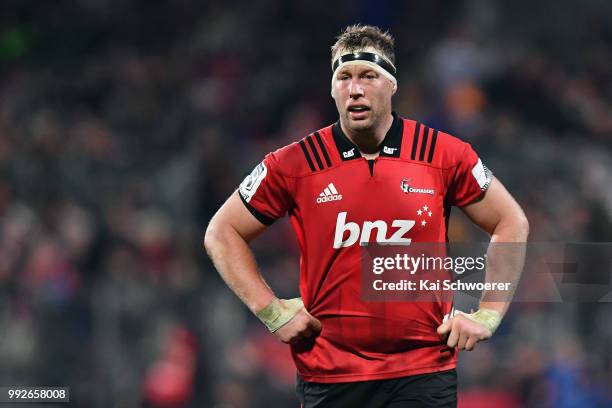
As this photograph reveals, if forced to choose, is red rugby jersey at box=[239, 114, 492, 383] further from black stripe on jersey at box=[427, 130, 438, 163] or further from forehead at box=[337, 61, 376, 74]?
forehead at box=[337, 61, 376, 74]

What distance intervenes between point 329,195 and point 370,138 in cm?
34

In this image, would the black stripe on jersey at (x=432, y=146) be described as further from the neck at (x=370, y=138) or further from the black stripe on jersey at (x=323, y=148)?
the black stripe on jersey at (x=323, y=148)

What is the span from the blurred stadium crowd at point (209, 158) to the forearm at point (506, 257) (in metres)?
4.55

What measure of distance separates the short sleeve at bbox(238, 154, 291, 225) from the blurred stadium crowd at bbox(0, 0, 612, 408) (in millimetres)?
4884

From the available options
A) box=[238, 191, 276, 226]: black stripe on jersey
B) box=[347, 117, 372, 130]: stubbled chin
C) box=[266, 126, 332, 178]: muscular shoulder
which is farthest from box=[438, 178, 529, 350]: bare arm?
box=[238, 191, 276, 226]: black stripe on jersey

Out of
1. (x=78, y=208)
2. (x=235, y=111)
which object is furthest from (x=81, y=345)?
(x=235, y=111)

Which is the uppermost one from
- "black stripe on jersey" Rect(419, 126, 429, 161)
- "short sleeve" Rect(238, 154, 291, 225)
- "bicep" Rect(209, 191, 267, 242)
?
"black stripe on jersey" Rect(419, 126, 429, 161)

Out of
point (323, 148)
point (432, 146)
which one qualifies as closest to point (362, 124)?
point (323, 148)

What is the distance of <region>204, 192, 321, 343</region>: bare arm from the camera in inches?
221

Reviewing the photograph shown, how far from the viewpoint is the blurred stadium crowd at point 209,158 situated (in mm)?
10391

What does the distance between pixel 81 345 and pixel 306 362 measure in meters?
5.09

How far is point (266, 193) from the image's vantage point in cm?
571

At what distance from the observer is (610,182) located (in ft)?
38.1

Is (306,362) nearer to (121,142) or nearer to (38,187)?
(38,187)
